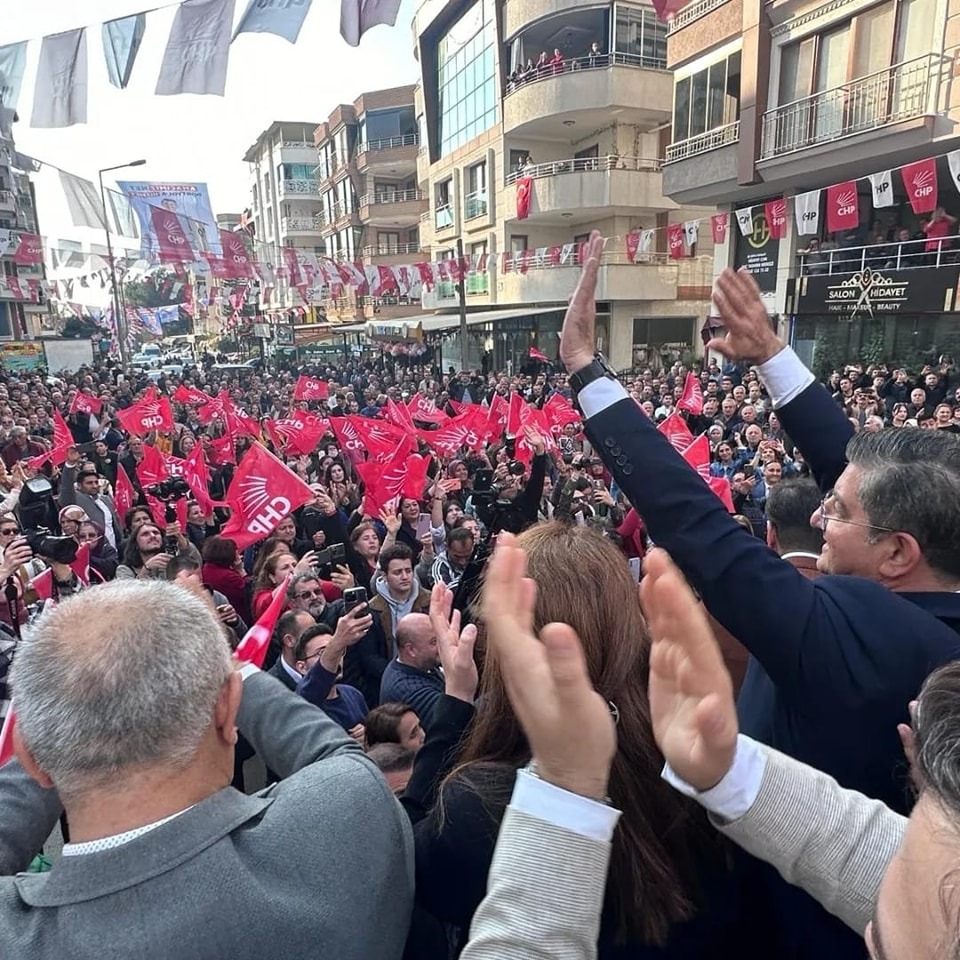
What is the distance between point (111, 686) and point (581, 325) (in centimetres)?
135

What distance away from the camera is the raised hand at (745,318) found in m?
2.05

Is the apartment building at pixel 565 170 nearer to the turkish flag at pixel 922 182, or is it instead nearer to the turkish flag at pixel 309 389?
the turkish flag at pixel 922 182

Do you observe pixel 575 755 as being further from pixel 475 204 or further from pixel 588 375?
pixel 475 204

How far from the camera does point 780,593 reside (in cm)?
A: 132

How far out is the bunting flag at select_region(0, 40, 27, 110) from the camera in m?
8.57

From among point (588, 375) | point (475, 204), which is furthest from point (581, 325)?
point (475, 204)

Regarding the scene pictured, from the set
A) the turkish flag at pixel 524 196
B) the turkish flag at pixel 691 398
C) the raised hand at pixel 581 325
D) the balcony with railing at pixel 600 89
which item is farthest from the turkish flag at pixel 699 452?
the turkish flag at pixel 524 196

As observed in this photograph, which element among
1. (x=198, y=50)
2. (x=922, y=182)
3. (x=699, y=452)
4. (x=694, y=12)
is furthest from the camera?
(x=694, y=12)

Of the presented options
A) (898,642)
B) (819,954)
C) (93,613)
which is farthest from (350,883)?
(898,642)

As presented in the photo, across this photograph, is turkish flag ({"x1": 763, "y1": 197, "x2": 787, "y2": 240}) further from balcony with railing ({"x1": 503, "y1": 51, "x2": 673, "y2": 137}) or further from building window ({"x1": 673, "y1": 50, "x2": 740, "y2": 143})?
balcony with railing ({"x1": 503, "y1": 51, "x2": 673, "y2": 137})

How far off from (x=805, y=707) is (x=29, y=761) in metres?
1.40

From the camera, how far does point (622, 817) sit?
1.19 meters

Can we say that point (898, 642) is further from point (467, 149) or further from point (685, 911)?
point (467, 149)

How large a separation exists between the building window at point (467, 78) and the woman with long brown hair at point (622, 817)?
3003 centimetres
